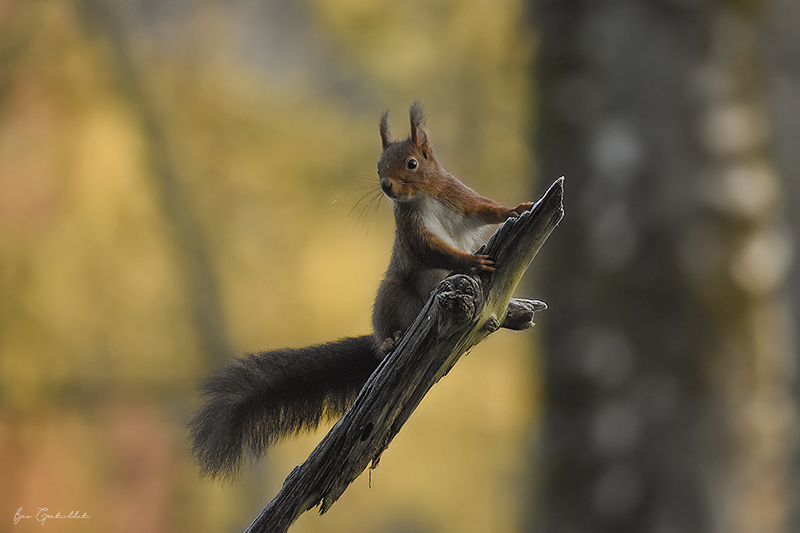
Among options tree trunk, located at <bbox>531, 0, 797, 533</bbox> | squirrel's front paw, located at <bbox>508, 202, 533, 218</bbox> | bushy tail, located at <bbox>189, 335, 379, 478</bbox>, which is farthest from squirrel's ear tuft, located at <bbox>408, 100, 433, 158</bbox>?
tree trunk, located at <bbox>531, 0, 797, 533</bbox>

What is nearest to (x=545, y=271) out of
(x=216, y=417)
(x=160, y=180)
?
(x=216, y=417)

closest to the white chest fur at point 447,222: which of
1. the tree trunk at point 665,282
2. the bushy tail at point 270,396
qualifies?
the bushy tail at point 270,396

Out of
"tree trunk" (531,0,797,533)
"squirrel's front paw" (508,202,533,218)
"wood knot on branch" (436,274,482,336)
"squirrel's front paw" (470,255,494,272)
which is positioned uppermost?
"squirrel's front paw" (508,202,533,218)

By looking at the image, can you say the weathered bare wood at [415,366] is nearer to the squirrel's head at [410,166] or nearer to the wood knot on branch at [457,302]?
the wood knot on branch at [457,302]

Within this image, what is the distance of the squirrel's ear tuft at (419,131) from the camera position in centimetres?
94

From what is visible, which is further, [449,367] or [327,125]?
[327,125]

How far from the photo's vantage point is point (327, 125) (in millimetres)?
3805

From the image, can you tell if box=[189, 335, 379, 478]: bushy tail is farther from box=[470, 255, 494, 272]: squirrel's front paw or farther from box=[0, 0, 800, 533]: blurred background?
box=[0, 0, 800, 533]: blurred background

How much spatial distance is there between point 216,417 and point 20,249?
3175 mm

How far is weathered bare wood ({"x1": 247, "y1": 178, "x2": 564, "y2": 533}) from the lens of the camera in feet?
2.60

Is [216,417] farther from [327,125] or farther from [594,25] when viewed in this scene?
[327,125]

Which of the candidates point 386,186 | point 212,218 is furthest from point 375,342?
point 212,218

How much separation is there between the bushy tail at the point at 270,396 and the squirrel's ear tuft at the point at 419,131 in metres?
0.33

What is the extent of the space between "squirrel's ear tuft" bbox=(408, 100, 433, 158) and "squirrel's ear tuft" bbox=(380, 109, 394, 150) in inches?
1.7
